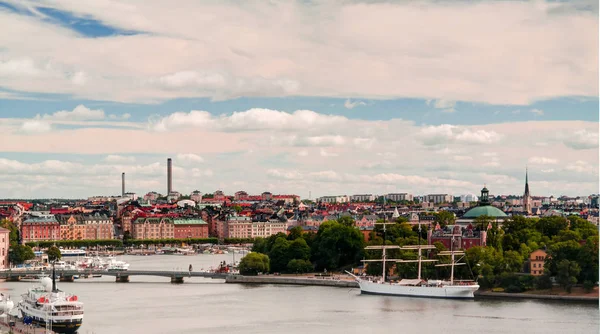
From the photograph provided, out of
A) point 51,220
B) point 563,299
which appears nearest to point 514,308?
point 563,299

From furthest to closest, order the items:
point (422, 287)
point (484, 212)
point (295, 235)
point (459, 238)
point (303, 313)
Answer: point (484, 212), point (295, 235), point (459, 238), point (422, 287), point (303, 313)

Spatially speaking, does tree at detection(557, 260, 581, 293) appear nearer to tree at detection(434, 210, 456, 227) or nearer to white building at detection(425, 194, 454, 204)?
tree at detection(434, 210, 456, 227)

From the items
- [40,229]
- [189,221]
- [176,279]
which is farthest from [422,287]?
[189,221]

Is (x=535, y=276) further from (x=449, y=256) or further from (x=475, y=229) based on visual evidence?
(x=475, y=229)

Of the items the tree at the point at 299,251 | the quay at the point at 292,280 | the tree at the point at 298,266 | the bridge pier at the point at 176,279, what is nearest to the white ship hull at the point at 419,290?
the quay at the point at 292,280

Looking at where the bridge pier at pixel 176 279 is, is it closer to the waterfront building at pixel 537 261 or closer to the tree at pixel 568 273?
the waterfront building at pixel 537 261

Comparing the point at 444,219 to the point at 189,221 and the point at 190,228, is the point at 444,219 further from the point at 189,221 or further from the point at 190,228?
the point at 189,221
